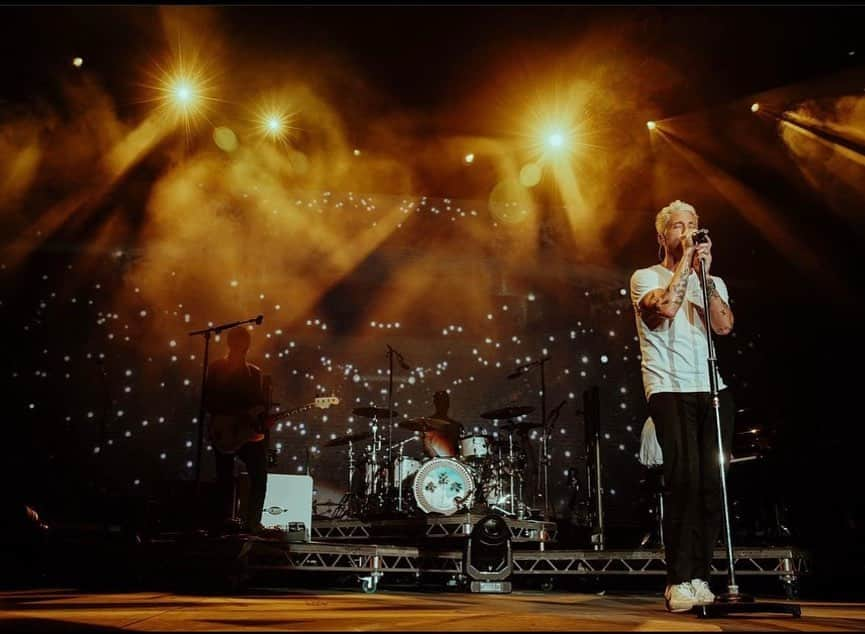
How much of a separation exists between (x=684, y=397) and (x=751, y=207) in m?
5.14

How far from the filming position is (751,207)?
272 inches

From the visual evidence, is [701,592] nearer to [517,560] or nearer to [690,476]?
[690,476]

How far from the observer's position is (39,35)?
5648mm

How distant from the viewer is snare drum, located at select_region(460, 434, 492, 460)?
24.8 ft

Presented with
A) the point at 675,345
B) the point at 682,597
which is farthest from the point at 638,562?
the point at 675,345

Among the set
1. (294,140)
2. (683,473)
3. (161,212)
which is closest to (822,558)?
(683,473)

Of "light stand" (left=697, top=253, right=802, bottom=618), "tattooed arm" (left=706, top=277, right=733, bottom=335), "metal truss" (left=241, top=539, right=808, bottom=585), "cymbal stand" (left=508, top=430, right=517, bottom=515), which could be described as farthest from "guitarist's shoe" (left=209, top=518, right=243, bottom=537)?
"tattooed arm" (left=706, top=277, right=733, bottom=335)

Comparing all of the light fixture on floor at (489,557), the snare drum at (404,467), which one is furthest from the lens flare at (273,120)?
the light fixture on floor at (489,557)

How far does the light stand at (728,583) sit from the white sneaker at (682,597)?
0.30 feet

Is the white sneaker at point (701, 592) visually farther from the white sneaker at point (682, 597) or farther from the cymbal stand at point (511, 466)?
the cymbal stand at point (511, 466)

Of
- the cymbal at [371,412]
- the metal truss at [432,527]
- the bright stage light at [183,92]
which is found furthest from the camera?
the cymbal at [371,412]

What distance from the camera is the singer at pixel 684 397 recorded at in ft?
8.15

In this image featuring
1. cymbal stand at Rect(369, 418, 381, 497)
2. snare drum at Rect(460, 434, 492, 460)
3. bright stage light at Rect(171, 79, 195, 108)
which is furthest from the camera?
cymbal stand at Rect(369, 418, 381, 497)

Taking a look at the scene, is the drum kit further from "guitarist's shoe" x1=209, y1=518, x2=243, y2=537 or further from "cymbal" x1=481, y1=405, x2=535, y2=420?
"guitarist's shoe" x1=209, y1=518, x2=243, y2=537
